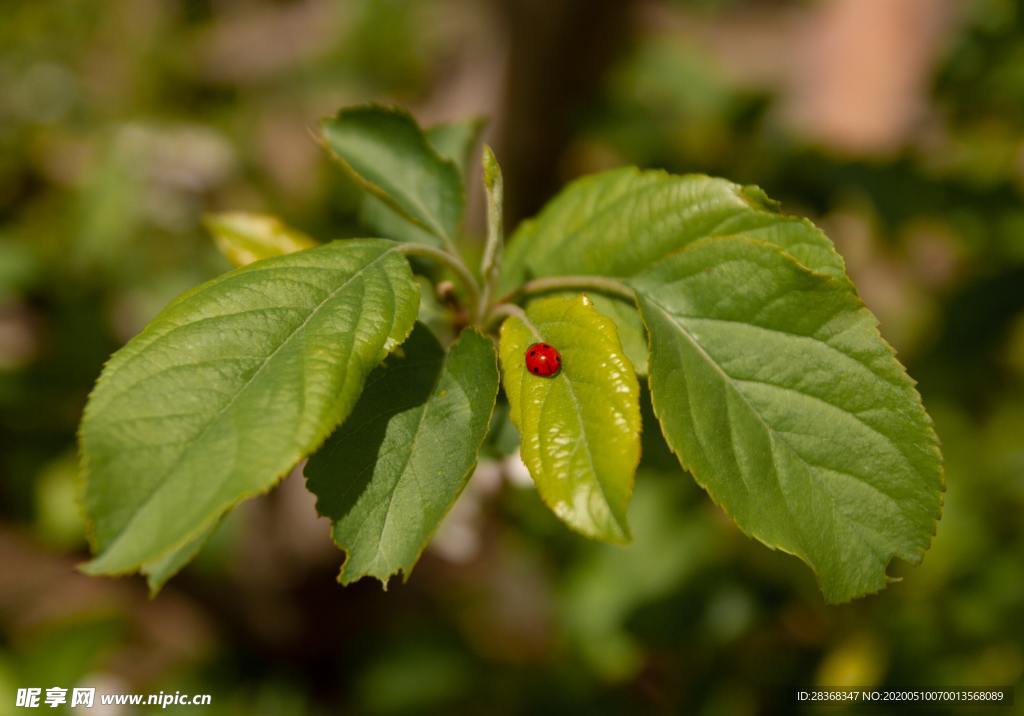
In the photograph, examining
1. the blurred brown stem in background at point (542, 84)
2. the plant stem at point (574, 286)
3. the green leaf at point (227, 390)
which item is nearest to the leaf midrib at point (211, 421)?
the green leaf at point (227, 390)

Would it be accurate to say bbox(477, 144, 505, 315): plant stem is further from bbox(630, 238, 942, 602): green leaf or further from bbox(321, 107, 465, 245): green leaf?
bbox(630, 238, 942, 602): green leaf

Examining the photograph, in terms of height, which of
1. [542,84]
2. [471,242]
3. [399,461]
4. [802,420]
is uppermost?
[802,420]

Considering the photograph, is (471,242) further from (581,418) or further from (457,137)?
(581,418)

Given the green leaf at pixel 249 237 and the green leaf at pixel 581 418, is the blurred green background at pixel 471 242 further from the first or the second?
the green leaf at pixel 249 237

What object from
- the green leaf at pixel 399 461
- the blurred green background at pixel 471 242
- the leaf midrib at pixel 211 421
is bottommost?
the blurred green background at pixel 471 242

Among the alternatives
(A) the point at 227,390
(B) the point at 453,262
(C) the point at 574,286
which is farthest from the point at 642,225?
(A) the point at 227,390

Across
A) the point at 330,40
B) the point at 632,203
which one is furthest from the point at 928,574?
the point at 330,40
